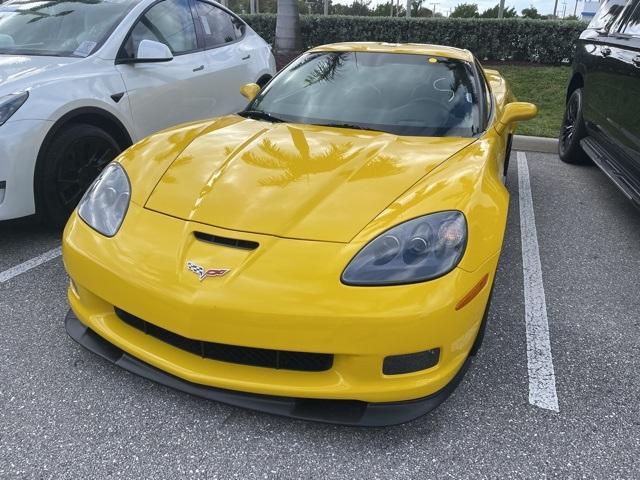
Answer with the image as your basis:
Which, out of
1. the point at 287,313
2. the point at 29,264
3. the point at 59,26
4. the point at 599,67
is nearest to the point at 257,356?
the point at 287,313

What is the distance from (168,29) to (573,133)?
13.7ft

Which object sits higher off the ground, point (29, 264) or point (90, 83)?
point (90, 83)

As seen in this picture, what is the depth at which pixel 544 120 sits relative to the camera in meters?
7.68

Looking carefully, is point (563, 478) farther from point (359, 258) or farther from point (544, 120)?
point (544, 120)

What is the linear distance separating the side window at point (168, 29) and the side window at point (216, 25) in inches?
6.0

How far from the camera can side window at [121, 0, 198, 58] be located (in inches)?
161

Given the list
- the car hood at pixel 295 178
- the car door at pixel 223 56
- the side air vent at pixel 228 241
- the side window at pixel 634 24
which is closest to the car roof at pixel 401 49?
the car hood at pixel 295 178

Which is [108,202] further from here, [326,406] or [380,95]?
[380,95]

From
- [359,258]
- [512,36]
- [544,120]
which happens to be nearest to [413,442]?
[359,258]

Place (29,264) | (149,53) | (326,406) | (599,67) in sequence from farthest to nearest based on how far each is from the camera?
(599,67) < (149,53) < (29,264) < (326,406)

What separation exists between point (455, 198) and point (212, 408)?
1.26 meters

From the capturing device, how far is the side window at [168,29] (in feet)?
13.5

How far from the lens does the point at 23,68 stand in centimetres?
351

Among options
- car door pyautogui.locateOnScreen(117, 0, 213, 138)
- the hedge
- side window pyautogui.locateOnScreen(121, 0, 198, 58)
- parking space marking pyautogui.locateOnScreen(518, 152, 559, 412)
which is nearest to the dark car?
parking space marking pyautogui.locateOnScreen(518, 152, 559, 412)
